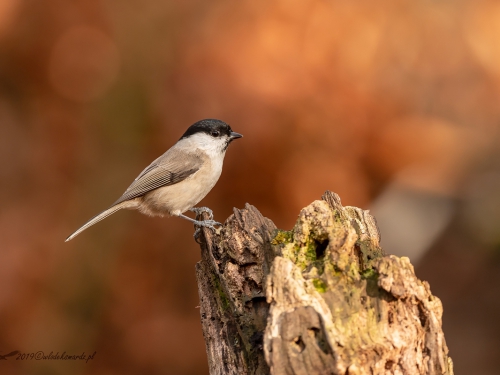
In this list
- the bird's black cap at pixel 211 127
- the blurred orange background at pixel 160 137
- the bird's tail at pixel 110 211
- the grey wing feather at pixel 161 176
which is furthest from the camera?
the blurred orange background at pixel 160 137

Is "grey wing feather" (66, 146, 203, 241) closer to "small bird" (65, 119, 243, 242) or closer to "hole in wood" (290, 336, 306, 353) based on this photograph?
"small bird" (65, 119, 243, 242)

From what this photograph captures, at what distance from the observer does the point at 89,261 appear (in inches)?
269

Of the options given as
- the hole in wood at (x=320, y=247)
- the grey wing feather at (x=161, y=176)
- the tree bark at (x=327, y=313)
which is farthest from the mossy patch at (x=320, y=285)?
the grey wing feather at (x=161, y=176)

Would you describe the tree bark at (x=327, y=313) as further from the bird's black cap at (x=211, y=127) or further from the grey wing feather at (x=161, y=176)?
the bird's black cap at (x=211, y=127)

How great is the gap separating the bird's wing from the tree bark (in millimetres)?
2619

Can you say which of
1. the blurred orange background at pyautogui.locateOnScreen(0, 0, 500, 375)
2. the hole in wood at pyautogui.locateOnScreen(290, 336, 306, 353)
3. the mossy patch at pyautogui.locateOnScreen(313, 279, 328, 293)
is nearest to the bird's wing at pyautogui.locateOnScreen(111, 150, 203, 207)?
the blurred orange background at pyautogui.locateOnScreen(0, 0, 500, 375)

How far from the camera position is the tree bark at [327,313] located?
90.5 inches

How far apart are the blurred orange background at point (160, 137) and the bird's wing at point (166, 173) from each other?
0.90 metres

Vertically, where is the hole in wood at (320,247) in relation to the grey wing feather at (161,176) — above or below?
below

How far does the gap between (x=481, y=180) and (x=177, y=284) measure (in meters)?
4.96

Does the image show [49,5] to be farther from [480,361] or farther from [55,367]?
[480,361]

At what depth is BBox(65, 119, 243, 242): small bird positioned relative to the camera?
547 centimetres

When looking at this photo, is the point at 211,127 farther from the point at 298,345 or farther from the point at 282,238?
the point at 298,345

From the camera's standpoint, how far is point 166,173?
5.57m
